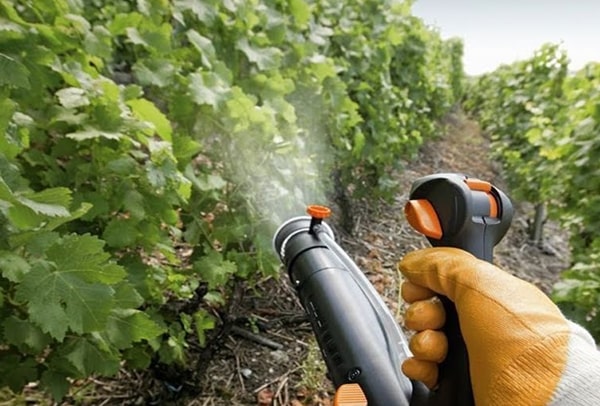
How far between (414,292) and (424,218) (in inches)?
5.0

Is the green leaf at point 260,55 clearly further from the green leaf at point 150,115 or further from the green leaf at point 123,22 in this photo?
the green leaf at point 150,115

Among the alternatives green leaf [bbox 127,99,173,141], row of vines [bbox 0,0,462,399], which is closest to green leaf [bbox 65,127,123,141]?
row of vines [bbox 0,0,462,399]

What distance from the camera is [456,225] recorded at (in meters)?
0.76

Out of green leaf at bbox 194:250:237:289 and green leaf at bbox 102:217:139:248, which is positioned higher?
green leaf at bbox 102:217:139:248

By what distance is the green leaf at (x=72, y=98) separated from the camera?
105cm

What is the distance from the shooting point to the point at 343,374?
0.97m

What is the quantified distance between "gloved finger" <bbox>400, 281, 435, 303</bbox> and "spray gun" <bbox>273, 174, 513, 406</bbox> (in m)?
0.04

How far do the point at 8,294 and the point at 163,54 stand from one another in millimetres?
792

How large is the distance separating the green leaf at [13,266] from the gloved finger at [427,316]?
Result: 2.10ft

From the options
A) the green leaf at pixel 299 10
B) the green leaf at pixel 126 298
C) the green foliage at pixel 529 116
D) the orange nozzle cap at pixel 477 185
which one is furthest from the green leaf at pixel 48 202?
the green foliage at pixel 529 116

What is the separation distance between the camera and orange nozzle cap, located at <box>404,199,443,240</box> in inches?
31.1

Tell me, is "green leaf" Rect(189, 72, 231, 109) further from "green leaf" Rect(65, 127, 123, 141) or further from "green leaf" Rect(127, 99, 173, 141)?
"green leaf" Rect(65, 127, 123, 141)

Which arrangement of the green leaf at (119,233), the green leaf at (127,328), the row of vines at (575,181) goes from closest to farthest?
the green leaf at (127,328)
the green leaf at (119,233)
the row of vines at (575,181)

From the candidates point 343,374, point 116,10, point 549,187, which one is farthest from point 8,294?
point 549,187
